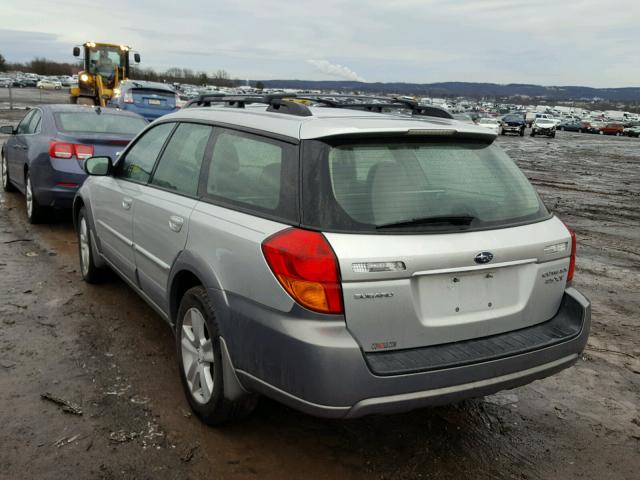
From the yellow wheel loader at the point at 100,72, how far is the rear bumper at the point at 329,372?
957 inches

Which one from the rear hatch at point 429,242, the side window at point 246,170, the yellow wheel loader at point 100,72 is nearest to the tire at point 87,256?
the side window at point 246,170

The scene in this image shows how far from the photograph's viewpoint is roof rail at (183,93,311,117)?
3.15m

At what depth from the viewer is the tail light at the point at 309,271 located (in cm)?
249

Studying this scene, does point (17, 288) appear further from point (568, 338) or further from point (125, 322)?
point (568, 338)

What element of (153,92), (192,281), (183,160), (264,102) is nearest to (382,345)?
(192,281)

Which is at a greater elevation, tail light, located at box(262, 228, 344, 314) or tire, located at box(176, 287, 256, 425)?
tail light, located at box(262, 228, 344, 314)

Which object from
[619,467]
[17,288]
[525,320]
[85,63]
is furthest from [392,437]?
[85,63]

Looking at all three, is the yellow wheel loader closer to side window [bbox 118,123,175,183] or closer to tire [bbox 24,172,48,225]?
tire [bbox 24,172,48,225]

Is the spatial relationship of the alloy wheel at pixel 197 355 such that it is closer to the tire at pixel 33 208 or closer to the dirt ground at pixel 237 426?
the dirt ground at pixel 237 426

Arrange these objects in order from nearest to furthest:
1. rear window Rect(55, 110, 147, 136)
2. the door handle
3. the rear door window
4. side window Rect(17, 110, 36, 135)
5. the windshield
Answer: the rear door window < the door handle < rear window Rect(55, 110, 147, 136) < side window Rect(17, 110, 36, 135) < the windshield

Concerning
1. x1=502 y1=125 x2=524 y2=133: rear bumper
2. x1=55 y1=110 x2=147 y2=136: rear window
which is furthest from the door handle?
x1=502 y1=125 x2=524 y2=133: rear bumper

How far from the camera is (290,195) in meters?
2.73

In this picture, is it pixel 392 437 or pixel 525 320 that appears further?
pixel 392 437

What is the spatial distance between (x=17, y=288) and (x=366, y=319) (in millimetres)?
4098
